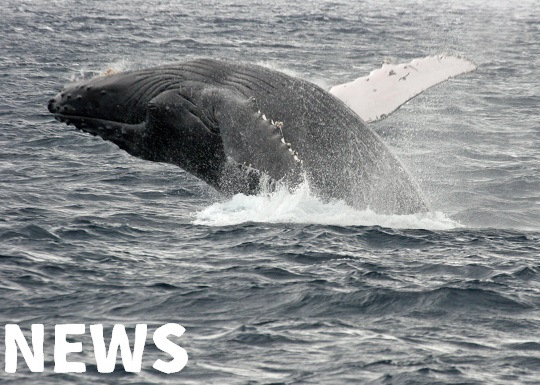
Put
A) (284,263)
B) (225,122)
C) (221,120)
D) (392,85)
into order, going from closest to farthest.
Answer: (225,122), (221,120), (284,263), (392,85)

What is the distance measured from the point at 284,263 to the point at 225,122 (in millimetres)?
2449

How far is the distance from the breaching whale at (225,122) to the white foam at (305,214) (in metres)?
0.27

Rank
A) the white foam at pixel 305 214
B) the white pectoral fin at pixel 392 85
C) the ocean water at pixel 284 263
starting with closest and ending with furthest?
the ocean water at pixel 284 263 < the white foam at pixel 305 214 < the white pectoral fin at pixel 392 85

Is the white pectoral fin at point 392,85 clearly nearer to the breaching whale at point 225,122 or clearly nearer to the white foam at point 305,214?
the breaching whale at point 225,122

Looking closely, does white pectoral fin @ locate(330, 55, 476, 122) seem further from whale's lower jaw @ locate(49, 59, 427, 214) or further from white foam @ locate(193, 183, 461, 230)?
white foam @ locate(193, 183, 461, 230)

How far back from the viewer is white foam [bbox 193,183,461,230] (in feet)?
56.9

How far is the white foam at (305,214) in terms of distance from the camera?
17344 mm

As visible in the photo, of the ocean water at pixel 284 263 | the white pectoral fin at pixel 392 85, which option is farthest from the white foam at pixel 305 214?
the white pectoral fin at pixel 392 85

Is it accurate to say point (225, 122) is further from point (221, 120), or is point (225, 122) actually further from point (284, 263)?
point (284, 263)

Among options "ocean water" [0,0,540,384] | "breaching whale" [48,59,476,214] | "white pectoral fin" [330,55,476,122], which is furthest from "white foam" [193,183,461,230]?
"white pectoral fin" [330,55,476,122]

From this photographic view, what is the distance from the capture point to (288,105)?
1641 cm

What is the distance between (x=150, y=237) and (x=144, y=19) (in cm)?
5599

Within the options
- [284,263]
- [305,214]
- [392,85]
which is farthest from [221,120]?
[392,85]

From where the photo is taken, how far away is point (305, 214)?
17766mm
